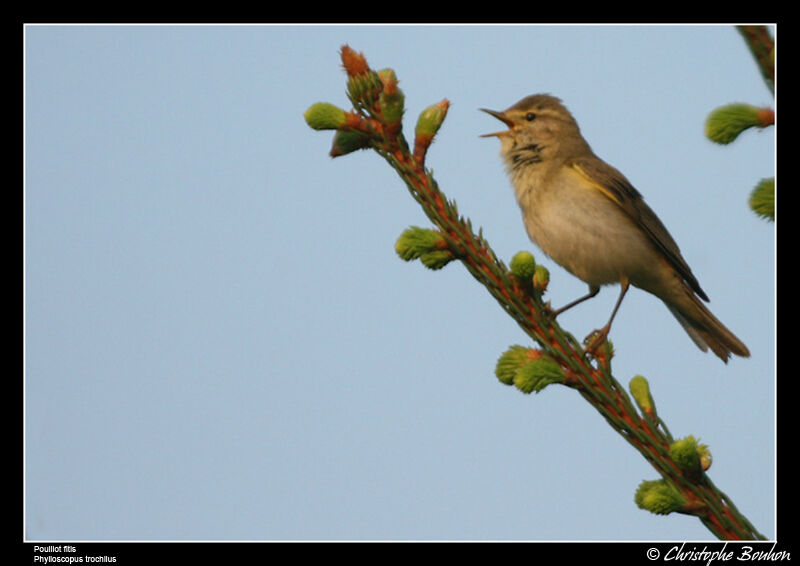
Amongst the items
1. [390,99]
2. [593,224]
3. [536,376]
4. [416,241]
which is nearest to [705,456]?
[536,376]

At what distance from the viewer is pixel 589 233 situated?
628cm

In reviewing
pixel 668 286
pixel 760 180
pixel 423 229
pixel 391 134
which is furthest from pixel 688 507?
pixel 668 286

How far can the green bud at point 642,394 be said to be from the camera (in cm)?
335

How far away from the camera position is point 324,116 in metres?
3.57

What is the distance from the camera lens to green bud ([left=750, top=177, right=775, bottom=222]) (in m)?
2.71

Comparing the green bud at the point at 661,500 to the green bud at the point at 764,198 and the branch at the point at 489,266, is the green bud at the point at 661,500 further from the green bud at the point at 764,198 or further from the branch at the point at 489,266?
the green bud at the point at 764,198

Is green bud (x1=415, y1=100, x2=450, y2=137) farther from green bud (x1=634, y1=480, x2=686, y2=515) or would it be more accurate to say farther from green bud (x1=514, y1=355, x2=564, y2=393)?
green bud (x1=634, y1=480, x2=686, y2=515)

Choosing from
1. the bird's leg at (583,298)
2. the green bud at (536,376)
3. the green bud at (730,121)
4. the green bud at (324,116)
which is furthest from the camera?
the bird's leg at (583,298)

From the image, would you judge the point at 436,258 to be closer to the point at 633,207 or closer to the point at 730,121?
the point at 730,121

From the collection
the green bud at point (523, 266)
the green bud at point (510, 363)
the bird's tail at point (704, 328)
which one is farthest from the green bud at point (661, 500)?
the bird's tail at point (704, 328)

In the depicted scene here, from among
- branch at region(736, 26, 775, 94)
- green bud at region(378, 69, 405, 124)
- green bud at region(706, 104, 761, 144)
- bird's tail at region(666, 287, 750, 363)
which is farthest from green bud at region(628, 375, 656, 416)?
bird's tail at region(666, 287, 750, 363)

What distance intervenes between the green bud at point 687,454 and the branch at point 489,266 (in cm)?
13

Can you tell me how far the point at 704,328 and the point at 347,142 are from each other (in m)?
4.10
